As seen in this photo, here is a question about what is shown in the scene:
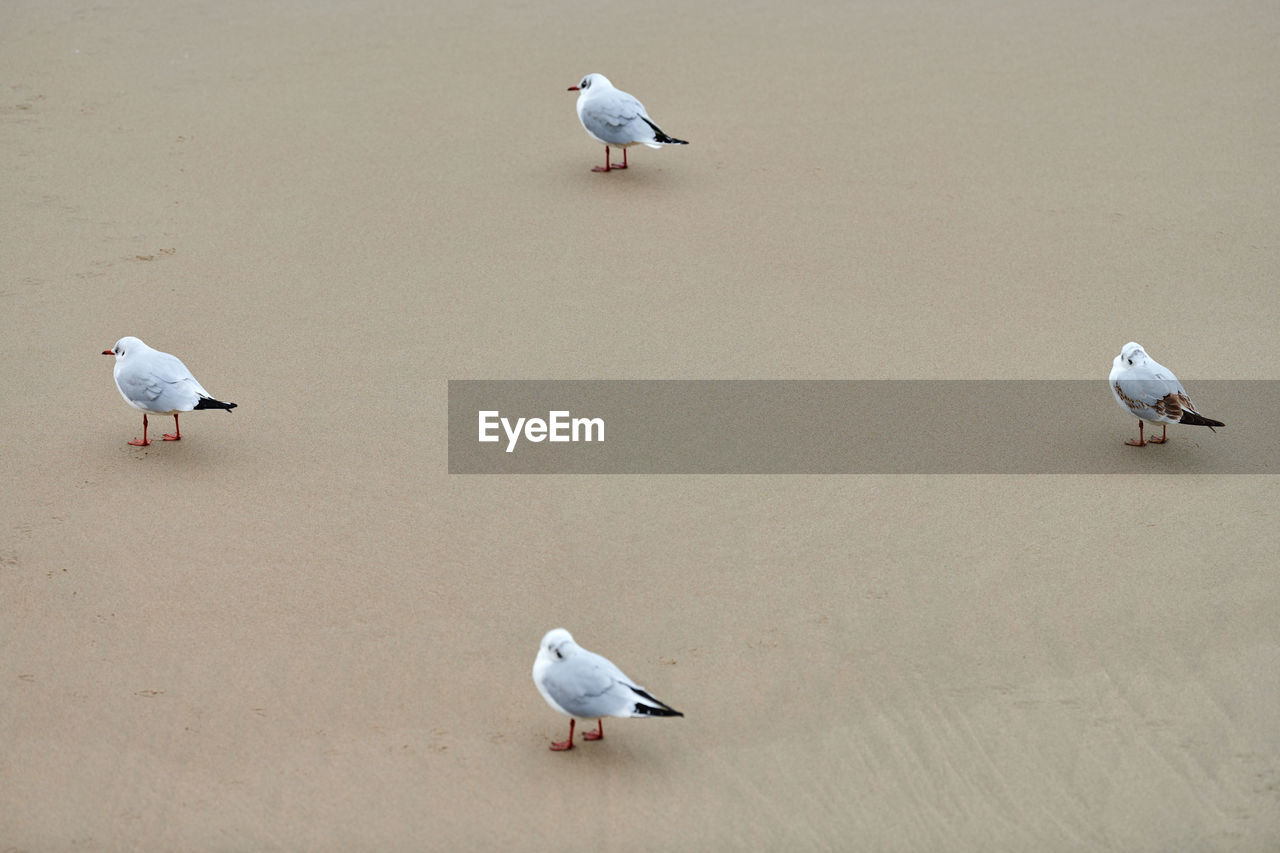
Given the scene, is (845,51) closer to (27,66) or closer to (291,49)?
(291,49)

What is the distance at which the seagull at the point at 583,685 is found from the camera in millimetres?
6941

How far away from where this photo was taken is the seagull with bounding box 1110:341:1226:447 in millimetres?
9625

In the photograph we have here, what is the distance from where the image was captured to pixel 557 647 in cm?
702

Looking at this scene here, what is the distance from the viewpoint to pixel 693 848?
660 centimetres

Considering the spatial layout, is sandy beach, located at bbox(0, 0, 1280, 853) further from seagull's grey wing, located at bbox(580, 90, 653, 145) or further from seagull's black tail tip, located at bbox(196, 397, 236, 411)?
seagull's grey wing, located at bbox(580, 90, 653, 145)

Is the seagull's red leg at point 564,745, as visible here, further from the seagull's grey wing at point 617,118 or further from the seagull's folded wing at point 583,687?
the seagull's grey wing at point 617,118

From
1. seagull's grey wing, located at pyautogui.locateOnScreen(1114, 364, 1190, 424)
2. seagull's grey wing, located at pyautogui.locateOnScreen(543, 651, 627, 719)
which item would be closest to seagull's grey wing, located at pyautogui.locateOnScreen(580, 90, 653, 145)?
seagull's grey wing, located at pyautogui.locateOnScreen(1114, 364, 1190, 424)

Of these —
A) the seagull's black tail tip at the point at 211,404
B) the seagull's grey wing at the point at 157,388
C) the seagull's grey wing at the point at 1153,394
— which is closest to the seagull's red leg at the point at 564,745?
the seagull's black tail tip at the point at 211,404

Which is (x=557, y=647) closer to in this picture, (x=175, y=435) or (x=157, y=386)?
(x=157, y=386)

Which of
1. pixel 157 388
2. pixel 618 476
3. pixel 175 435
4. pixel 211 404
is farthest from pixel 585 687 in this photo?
pixel 175 435

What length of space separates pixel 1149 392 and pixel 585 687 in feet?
15.8

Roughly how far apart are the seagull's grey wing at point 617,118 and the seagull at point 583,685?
308 inches

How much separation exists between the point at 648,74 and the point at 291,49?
4.43 meters

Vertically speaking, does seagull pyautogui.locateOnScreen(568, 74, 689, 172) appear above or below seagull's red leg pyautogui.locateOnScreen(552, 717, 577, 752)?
above
